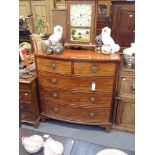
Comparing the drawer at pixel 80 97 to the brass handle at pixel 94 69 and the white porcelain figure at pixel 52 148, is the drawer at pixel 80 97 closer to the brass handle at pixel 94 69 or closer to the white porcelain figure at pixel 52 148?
the brass handle at pixel 94 69

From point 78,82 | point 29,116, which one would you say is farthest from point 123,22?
point 29,116

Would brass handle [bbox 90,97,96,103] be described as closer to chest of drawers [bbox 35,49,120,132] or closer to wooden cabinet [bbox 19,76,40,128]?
chest of drawers [bbox 35,49,120,132]

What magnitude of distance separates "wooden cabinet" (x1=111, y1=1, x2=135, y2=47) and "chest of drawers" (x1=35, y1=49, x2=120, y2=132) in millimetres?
420

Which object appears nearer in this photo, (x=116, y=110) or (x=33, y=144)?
(x=33, y=144)

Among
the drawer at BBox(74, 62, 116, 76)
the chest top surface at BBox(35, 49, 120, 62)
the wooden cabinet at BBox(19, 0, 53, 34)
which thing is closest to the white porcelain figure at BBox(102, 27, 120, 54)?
the chest top surface at BBox(35, 49, 120, 62)

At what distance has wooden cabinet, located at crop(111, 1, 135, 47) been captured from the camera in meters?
2.09

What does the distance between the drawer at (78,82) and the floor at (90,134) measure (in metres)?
0.54

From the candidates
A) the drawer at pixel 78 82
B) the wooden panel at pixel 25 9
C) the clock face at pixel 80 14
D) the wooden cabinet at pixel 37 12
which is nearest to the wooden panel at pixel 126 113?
the drawer at pixel 78 82

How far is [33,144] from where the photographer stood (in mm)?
1187

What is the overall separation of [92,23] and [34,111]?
1.17 m

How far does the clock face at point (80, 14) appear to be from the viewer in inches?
77.1
